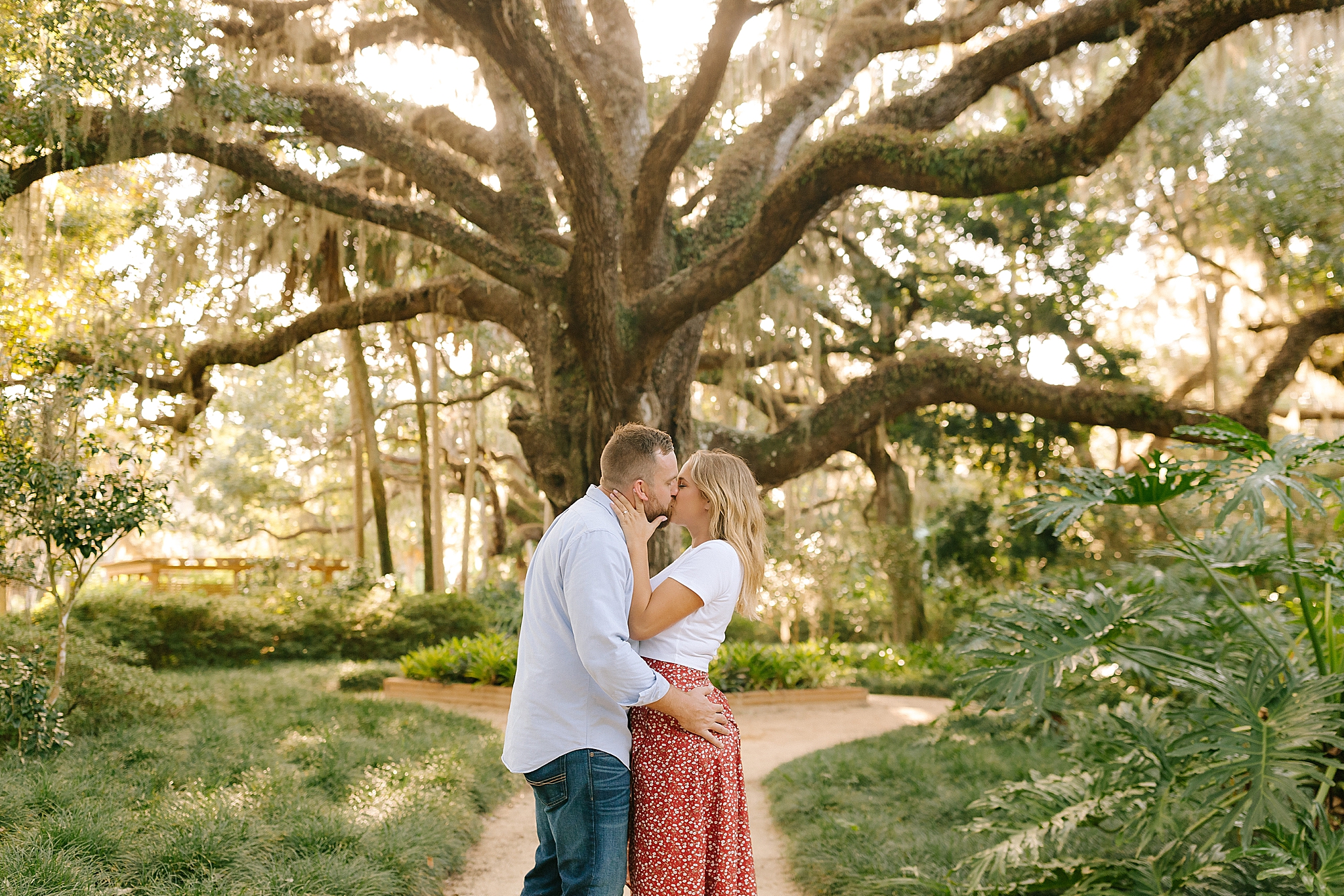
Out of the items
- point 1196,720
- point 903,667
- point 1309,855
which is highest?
point 1196,720

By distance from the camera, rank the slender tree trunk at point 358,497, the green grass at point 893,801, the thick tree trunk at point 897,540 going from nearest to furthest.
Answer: the green grass at point 893,801 → the thick tree trunk at point 897,540 → the slender tree trunk at point 358,497

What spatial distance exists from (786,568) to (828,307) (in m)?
4.30

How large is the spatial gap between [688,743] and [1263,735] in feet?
5.74

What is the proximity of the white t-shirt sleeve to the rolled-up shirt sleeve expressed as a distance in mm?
166

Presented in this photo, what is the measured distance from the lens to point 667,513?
266 cm

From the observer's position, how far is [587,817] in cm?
237

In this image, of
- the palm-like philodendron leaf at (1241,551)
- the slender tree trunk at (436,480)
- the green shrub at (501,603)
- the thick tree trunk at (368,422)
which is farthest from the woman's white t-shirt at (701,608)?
the thick tree trunk at (368,422)

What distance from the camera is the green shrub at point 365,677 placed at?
9.99 meters

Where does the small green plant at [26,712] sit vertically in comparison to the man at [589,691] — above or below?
below

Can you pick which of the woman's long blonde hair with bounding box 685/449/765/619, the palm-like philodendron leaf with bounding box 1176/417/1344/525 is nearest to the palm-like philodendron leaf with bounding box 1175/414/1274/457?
the palm-like philodendron leaf with bounding box 1176/417/1344/525

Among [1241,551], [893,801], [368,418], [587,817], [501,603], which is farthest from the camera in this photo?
[368,418]

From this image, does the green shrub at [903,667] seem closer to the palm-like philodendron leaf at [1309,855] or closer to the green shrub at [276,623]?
the green shrub at [276,623]

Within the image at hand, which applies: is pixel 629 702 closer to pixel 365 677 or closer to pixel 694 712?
pixel 694 712

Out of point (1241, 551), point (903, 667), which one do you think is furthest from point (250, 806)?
point (903, 667)
